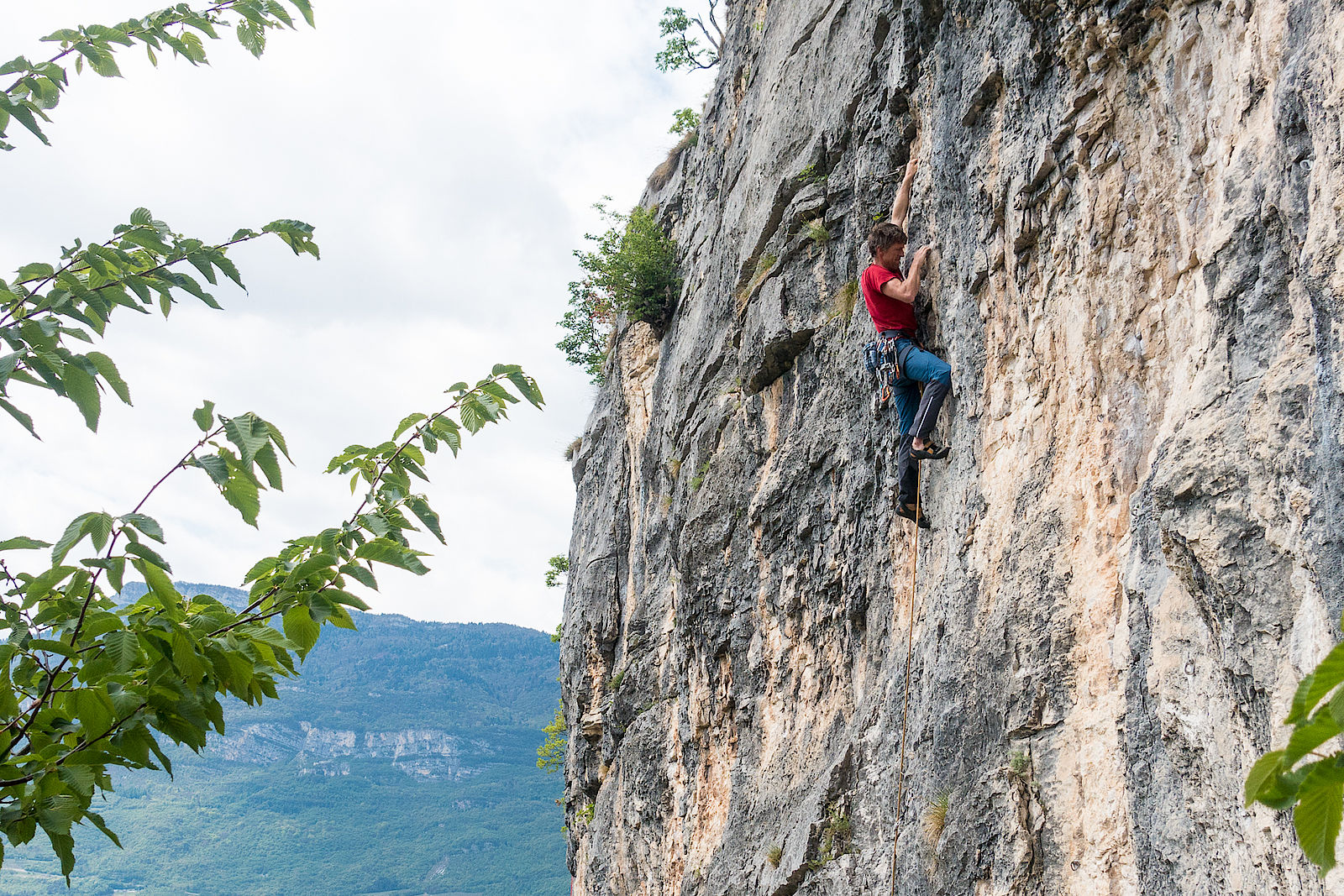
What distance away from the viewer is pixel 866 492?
Answer: 322 inches

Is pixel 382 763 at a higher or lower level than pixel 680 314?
lower

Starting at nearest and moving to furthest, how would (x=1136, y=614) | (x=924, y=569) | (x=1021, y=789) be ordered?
(x=1136, y=614) < (x=1021, y=789) < (x=924, y=569)

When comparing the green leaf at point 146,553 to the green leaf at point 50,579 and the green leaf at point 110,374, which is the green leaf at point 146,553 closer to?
the green leaf at point 50,579

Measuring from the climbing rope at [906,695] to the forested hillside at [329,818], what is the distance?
411 ft

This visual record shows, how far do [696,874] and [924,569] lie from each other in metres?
5.75

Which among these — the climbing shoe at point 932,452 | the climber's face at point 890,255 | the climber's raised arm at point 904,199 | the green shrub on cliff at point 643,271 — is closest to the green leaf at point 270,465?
the climbing shoe at point 932,452

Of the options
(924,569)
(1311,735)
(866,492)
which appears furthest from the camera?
(866,492)

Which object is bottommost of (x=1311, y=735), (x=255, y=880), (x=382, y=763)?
(x=255, y=880)

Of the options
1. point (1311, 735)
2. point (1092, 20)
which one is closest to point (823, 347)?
point (1092, 20)

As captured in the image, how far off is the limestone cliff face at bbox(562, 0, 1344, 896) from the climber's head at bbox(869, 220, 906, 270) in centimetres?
29

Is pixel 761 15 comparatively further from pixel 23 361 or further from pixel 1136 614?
pixel 23 361

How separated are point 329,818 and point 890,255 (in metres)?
184

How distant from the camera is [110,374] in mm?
2488

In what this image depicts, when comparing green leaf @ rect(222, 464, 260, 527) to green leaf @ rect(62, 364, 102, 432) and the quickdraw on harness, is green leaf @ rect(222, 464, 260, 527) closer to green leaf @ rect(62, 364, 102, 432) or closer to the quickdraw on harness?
green leaf @ rect(62, 364, 102, 432)
